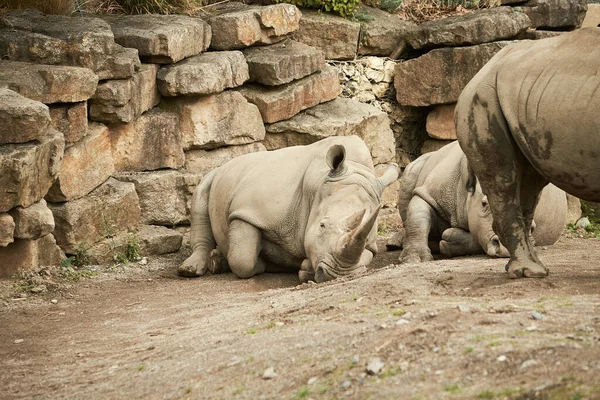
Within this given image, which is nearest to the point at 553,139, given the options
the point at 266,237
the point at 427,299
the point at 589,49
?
the point at 589,49

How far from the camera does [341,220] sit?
9.20 m

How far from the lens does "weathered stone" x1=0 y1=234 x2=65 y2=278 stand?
9.38 meters

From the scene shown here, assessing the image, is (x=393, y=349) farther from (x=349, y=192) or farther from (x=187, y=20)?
(x=187, y=20)

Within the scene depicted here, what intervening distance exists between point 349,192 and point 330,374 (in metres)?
4.41

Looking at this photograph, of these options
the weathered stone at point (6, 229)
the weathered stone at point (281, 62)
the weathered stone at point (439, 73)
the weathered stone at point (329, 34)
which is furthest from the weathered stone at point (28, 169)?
the weathered stone at point (439, 73)

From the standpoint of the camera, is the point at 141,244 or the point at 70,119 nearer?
the point at 70,119

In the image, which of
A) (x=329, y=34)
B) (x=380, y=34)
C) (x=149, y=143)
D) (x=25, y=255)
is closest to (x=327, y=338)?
(x=25, y=255)

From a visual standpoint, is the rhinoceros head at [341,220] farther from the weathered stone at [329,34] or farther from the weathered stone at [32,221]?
the weathered stone at [329,34]

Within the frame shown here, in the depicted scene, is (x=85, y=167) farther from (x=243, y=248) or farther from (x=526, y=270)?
(x=526, y=270)

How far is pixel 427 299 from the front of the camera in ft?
21.7

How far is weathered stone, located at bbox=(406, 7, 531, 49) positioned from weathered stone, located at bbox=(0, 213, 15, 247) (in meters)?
7.21

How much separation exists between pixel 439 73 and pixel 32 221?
687 centimetres

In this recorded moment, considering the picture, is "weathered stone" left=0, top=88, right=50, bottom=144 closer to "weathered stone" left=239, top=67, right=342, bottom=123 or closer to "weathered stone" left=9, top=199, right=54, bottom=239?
"weathered stone" left=9, top=199, right=54, bottom=239

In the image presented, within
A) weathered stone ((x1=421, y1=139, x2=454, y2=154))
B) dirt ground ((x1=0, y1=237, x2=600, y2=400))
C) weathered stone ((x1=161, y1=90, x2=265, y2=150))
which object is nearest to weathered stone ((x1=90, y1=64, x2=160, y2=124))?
weathered stone ((x1=161, y1=90, x2=265, y2=150))
